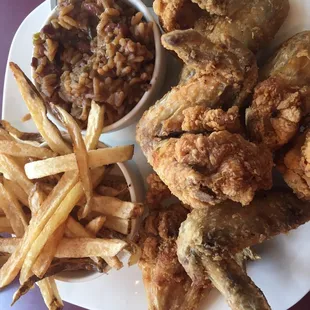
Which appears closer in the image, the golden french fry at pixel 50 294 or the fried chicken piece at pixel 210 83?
the fried chicken piece at pixel 210 83

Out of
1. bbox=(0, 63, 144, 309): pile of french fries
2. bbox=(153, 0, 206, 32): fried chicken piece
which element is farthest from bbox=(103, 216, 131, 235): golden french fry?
bbox=(153, 0, 206, 32): fried chicken piece

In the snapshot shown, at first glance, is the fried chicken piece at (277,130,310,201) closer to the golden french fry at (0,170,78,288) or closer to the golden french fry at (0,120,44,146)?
the golden french fry at (0,170,78,288)

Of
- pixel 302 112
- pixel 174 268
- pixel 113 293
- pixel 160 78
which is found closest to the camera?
pixel 302 112

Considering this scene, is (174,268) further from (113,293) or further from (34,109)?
(34,109)

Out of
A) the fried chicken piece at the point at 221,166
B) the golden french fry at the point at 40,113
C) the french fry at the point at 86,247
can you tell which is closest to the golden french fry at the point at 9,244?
the french fry at the point at 86,247

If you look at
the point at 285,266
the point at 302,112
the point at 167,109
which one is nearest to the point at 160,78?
the point at 167,109

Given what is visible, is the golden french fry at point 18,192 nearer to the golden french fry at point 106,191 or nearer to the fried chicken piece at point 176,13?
the golden french fry at point 106,191
